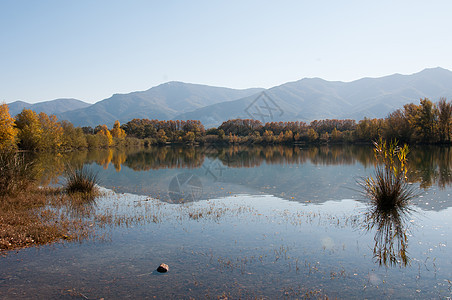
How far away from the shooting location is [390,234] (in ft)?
31.2

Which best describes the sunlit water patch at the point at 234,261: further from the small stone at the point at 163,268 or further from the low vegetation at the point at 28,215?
the low vegetation at the point at 28,215

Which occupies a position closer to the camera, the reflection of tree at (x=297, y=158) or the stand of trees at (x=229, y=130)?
the reflection of tree at (x=297, y=158)

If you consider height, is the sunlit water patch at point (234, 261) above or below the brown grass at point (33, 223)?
below

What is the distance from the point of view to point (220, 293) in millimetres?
Answer: 5926

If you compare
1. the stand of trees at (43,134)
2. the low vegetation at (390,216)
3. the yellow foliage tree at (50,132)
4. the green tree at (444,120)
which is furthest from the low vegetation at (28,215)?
the green tree at (444,120)

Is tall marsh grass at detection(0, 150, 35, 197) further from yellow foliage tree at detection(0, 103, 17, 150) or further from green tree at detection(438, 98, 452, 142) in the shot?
green tree at detection(438, 98, 452, 142)

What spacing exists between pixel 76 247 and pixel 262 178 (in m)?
17.2

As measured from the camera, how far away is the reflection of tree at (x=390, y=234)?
7.66 metres

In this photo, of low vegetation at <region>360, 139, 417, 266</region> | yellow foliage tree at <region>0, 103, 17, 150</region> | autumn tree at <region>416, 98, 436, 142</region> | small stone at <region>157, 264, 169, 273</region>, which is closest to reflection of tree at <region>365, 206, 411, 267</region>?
low vegetation at <region>360, 139, 417, 266</region>

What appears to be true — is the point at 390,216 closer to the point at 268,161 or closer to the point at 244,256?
the point at 244,256

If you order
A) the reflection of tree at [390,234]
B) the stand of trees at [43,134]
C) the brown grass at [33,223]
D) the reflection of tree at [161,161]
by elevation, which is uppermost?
the stand of trees at [43,134]

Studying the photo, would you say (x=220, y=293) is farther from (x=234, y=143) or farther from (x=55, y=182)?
(x=234, y=143)

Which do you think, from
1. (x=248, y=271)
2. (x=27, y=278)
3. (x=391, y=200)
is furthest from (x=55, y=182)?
(x=391, y=200)

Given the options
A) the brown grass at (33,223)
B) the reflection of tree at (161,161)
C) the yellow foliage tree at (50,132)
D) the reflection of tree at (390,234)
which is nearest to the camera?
the reflection of tree at (390,234)
